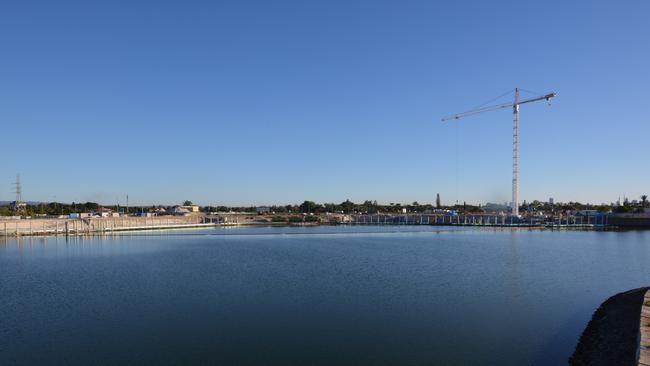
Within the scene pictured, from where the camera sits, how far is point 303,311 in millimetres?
23688

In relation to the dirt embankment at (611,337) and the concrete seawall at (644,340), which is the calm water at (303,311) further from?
the concrete seawall at (644,340)

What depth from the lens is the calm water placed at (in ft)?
56.5

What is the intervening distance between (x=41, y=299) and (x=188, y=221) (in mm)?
119053

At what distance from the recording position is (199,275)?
36.6m

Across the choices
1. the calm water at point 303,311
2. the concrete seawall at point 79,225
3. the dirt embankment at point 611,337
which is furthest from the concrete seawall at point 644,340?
the concrete seawall at point 79,225

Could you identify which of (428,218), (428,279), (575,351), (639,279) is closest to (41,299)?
(428,279)

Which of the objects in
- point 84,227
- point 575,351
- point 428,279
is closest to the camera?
point 575,351

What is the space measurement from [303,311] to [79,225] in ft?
323

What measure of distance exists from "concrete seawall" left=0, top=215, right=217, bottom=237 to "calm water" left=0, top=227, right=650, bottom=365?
52.1 meters

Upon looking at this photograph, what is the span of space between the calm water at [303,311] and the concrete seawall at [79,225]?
171 feet

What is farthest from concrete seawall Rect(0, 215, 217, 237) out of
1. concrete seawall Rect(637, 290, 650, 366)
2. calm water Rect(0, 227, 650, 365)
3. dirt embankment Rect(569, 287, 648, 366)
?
concrete seawall Rect(637, 290, 650, 366)

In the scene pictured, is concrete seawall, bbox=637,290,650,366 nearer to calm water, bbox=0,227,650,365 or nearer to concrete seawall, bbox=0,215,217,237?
calm water, bbox=0,227,650,365

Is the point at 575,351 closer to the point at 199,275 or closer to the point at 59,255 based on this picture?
the point at 199,275

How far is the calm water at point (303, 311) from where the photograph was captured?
56.5 ft
